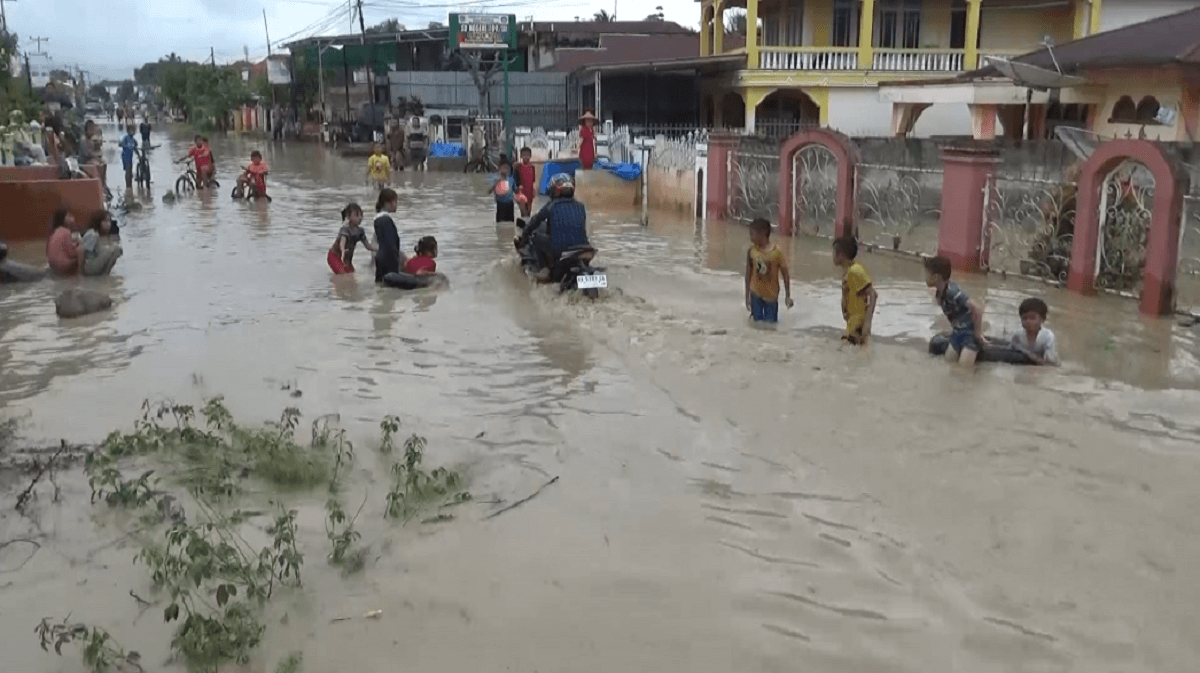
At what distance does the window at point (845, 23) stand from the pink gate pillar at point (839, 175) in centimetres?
1485

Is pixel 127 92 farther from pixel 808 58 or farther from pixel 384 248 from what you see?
pixel 384 248

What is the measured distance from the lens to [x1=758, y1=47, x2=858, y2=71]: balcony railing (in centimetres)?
2992

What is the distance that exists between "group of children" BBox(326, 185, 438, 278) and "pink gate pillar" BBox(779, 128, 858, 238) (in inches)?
262

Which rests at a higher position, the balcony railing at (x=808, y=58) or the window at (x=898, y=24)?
the window at (x=898, y=24)

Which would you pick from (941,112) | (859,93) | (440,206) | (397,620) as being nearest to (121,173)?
(440,206)

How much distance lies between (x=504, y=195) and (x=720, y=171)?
428 centimetres

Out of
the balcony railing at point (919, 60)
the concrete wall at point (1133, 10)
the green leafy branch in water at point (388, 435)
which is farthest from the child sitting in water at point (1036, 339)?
the concrete wall at point (1133, 10)

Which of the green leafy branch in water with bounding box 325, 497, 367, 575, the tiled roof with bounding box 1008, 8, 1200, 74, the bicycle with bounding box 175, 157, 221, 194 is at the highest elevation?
the tiled roof with bounding box 1008, 8, 1200, 74

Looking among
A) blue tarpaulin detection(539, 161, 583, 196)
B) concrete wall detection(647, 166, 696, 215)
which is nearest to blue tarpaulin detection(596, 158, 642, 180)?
concrete wall detection(647, 166, 696, 215)

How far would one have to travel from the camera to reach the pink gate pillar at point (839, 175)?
53.1 feet

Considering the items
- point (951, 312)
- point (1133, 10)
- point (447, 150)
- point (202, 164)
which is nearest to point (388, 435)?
point (951, 312)

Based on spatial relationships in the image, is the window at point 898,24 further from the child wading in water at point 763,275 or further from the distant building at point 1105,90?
the child wading in water at point 763,275

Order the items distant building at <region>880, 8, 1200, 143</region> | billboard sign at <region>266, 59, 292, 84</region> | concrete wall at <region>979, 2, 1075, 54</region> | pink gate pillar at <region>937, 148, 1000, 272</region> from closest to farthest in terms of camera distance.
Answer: pink gate pillar at <region>937, 148, 1000, 272</region> → distant building at <region>880, 8, 1200, 143</region> → concrete wall at <region>979, 2, 1075, 54</region> → billboard sign at <region>266, 59, 292, 84</region>

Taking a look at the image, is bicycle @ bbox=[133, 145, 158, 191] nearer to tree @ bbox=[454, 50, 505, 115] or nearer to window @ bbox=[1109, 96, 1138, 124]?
tree @ bbox=[454, 50, 505, 115]
